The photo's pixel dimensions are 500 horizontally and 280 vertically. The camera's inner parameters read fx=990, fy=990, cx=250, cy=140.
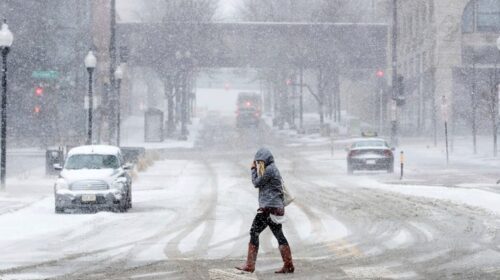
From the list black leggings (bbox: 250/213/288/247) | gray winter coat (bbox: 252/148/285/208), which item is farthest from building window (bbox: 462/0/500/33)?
black leggings (bbox: 250/213/288/247)

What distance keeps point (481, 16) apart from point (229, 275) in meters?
64.5

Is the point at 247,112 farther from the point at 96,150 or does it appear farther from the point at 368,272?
the point at 368,272

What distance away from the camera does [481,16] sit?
73.5 m

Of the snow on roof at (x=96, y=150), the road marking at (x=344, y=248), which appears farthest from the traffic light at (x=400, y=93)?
the road marking at (x=344, y=248)

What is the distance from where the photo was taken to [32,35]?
6631 cm

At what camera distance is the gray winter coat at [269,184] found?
12977 mm

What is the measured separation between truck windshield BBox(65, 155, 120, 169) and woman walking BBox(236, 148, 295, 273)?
38.8 feet

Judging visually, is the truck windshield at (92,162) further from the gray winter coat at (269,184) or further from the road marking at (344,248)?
the gray winter coat at (269,184)

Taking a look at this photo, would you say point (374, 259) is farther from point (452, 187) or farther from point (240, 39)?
point (240, 39)

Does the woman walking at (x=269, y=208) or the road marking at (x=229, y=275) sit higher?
the woman walking at (x=269, y=208)

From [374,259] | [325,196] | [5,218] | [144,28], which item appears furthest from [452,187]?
[144,28]

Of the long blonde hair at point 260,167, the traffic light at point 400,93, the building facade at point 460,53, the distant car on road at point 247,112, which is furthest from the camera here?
the distant car on road at point 247,112

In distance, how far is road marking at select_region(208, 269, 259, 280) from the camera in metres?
12.2

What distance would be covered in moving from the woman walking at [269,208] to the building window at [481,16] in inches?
2480
